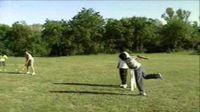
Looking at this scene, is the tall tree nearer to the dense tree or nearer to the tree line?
the tree line

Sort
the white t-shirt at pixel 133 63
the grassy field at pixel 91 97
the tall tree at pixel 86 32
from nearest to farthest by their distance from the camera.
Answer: the grassy field at pixel 91 97 < the white t-shirt at pixel 133 63 < the tall tree at pixel 86 32

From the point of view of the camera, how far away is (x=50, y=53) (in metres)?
75.6

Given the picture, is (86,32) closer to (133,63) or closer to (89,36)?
(89,36)

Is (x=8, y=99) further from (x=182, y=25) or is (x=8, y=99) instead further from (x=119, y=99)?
(x=182, y=25)

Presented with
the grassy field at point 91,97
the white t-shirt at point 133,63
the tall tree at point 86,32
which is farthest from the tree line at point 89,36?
the white t-shirt at point 133,63

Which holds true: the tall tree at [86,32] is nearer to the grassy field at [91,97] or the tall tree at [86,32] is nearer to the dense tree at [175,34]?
the dense tree at [175,34]

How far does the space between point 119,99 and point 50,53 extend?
59.6 meters

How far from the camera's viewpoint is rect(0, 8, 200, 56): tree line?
2953 inches

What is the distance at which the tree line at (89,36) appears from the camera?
7500 cm

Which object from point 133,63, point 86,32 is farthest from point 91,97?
point 86,32

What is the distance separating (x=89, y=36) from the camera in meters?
74.8

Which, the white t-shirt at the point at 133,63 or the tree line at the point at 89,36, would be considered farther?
the tree line at the point at 89,36

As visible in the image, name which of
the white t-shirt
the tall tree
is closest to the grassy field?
the white t-shirt

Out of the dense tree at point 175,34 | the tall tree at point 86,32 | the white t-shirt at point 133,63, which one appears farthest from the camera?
the dense tree at point 175,34
